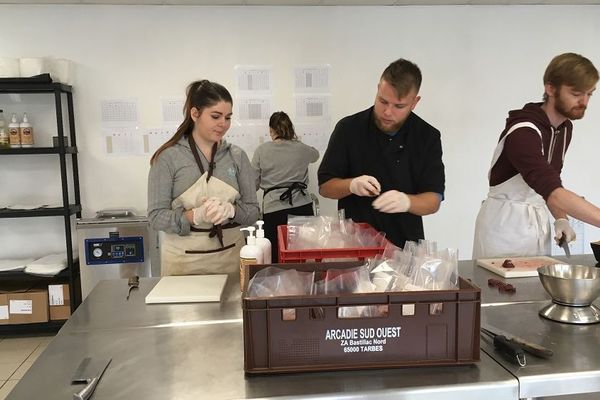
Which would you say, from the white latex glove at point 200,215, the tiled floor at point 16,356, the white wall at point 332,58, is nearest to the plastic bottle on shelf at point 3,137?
the white wall at point 332,58

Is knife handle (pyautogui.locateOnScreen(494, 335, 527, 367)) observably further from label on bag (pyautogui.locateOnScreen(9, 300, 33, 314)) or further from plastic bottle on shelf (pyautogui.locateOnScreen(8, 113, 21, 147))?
plastic bottle on shelf (pyautogui.locateOnScreen(8, 113, 21, 147))

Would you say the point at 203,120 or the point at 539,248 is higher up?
the point at 203,120

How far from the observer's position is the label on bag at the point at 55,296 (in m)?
3.50

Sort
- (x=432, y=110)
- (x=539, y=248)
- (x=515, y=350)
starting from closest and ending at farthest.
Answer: (x=515, y=350)
(x=539, y=248)
(x=432, y=110)

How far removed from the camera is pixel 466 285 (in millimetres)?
1104

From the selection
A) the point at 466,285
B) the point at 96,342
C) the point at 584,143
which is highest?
the point at 584,143

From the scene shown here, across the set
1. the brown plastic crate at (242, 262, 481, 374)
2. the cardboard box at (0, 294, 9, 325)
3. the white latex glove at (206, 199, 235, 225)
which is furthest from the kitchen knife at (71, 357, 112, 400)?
the cardboard box at (0, 294, 9, 325)

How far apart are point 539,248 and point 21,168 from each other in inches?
138

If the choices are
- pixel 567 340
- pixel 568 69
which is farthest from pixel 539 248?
pixel 567 340

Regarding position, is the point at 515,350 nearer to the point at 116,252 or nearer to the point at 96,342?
the point at 96,342

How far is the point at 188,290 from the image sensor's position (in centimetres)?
159

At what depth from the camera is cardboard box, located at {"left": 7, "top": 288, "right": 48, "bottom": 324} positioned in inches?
135

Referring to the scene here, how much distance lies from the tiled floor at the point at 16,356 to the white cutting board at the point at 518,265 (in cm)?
256

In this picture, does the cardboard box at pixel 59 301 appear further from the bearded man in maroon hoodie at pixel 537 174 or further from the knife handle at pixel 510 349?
the knife handle at pixel 510 349
